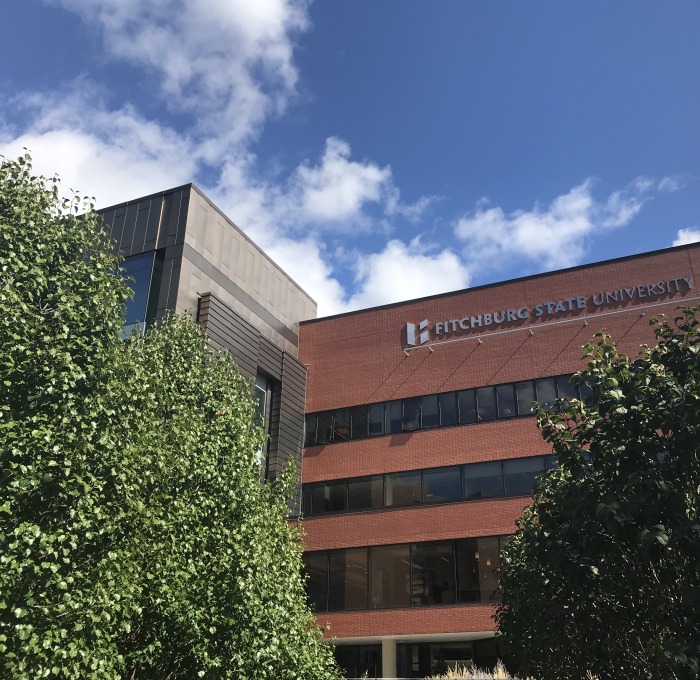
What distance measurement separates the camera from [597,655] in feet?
30.6

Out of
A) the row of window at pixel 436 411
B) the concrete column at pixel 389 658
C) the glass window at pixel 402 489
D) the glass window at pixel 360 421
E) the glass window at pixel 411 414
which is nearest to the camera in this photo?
the concrete column at pixel 389 658

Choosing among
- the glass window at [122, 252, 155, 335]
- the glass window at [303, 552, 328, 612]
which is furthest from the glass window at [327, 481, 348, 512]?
the glass window at [122, 252, 155, 335]

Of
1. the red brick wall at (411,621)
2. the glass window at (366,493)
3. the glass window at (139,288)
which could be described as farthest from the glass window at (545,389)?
the glass window at (139,288)

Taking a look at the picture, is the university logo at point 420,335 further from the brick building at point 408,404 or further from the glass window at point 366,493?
the glass window at point 366,493

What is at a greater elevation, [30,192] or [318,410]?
[318,410]

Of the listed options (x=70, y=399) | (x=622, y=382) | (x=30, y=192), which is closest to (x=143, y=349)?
(x=30, y=192)

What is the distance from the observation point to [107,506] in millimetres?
11414

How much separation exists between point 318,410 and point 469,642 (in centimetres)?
1192

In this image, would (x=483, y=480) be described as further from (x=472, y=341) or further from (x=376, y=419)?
(x=472, y=341)

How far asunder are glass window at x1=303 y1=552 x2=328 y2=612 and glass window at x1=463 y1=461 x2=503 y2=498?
22.1ft

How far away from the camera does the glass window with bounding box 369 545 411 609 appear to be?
93.8 feet

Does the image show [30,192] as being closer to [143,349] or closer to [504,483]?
[143,349]

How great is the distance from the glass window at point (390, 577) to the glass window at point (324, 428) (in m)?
5.79

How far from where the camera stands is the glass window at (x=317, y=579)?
2995 centimetres
